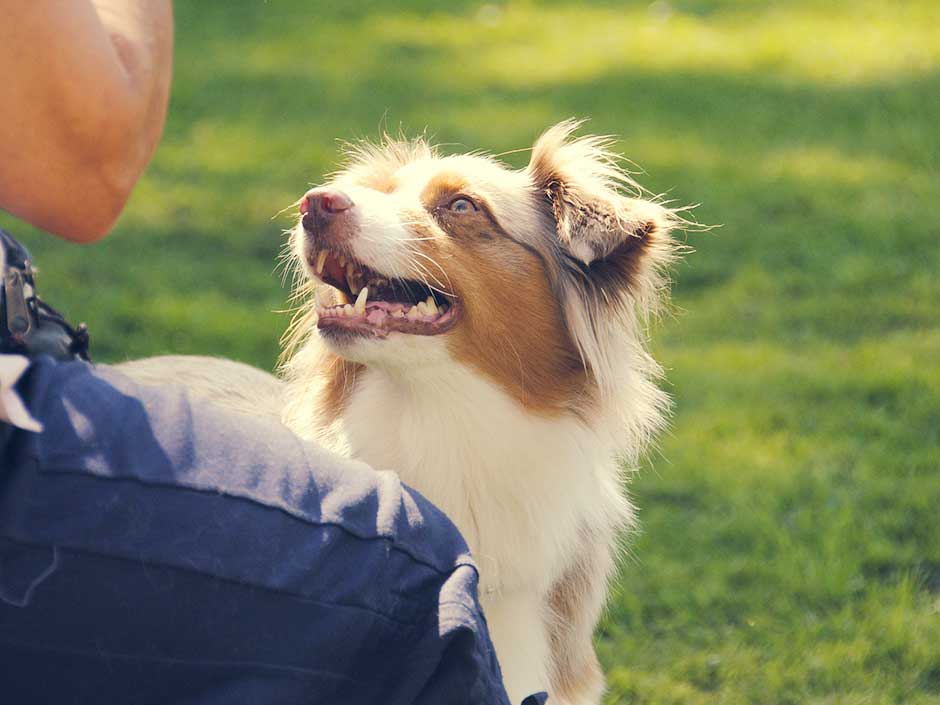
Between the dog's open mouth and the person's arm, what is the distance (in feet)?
2.31

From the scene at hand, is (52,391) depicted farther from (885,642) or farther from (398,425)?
(885,642)

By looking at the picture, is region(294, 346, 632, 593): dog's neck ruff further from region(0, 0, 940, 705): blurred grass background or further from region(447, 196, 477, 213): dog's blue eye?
region(0, 0, 940, 705): blurred grass background

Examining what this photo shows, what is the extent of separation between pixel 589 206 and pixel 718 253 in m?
2.96

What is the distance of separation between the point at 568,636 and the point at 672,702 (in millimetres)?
489

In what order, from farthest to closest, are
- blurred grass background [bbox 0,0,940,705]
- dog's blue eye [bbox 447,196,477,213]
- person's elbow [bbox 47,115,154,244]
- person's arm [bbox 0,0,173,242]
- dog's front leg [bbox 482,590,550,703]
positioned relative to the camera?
blurred grass background [bbox 0,0,940,705]
dog's blue eye [bbox 447,196,477,213]
dog's front leg [bbox 482,590,550,703]
person's elbow [bbox 47,115,154,244]
person's arm [bbox 0,0,173,242]

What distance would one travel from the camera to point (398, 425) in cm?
270

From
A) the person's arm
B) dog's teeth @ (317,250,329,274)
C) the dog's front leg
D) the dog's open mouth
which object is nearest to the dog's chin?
the dog's open mouth

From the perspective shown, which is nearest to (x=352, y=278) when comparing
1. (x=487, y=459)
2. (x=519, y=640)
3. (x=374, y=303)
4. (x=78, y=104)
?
(x=374, y=303)

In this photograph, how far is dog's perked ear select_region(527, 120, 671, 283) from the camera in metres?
2.60

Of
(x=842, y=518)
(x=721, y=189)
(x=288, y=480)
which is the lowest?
(x=842, y=518)

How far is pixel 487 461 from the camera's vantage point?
2701 millimetres

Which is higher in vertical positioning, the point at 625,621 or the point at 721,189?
the point at 721,189

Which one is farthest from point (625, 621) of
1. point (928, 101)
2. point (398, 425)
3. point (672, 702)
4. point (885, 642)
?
point (928, 101)

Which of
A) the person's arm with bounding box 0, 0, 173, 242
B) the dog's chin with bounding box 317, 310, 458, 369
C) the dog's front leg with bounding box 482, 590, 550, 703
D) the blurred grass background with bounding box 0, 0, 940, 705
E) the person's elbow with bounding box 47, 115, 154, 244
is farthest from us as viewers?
the blurred grass background with bounding box 0, 0, 940, 705
